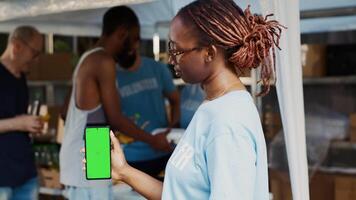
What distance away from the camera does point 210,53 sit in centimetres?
133

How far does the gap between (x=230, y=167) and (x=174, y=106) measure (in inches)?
96.1

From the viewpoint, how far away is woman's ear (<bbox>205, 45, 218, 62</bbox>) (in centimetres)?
132

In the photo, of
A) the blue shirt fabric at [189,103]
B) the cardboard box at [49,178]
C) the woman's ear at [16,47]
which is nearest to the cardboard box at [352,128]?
the blue shirt fabric at [189,103]

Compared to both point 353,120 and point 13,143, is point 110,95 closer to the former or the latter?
point 13,143

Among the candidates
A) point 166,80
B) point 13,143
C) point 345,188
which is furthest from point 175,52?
point 345,188

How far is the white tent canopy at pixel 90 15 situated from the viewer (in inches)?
99.4

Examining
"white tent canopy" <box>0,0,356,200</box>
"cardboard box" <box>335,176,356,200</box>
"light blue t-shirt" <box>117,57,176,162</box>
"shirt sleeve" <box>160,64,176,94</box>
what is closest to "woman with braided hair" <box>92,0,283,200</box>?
"white tent canopy" <box>0,0,356,200</box>

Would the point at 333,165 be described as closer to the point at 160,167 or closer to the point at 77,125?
the point at 160,167

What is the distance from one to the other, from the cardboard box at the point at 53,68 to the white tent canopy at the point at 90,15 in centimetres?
37

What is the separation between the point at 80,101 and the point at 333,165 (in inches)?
79.8

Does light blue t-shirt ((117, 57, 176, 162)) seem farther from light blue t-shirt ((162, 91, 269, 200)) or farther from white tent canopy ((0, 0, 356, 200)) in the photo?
light blue t-shirt ((162, 91, 269, 200))

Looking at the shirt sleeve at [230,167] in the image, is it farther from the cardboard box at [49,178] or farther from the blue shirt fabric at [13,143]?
the cardboard box at [49,178]

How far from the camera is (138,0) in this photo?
7.22ft

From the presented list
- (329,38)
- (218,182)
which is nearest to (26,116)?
(218,182)
